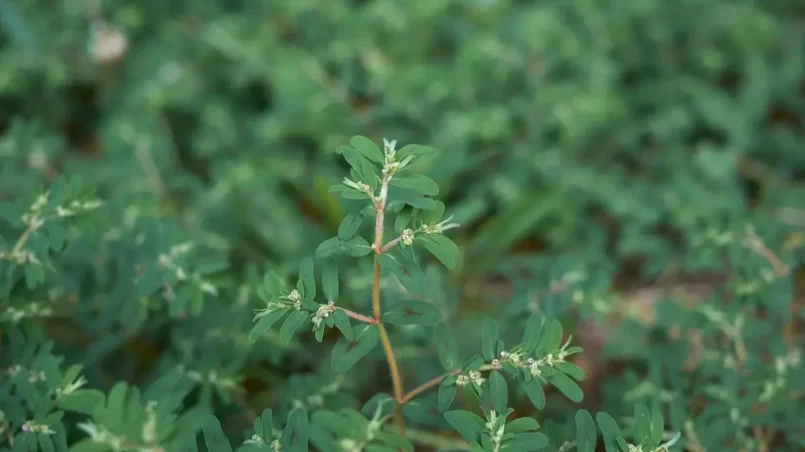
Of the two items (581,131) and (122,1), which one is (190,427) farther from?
(122,1)

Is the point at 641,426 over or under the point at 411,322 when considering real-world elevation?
under

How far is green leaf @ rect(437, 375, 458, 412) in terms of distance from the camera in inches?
45.0

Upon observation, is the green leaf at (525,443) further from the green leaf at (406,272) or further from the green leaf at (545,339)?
the green leaf at (406,272)

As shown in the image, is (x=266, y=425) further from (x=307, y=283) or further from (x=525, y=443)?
(x=525, y=443)

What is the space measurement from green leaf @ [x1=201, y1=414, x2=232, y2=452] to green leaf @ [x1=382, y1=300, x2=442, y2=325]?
1.03 ft

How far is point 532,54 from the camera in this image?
A: 2.21 meters

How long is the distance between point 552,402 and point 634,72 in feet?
4.24

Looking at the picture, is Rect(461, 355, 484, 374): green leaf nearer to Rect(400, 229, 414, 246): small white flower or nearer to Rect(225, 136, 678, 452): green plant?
Rect(225, 136, 678, 452): green plant

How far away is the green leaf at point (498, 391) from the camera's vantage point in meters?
1.10

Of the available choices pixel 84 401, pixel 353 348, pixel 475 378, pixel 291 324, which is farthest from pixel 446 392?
pixel 84 401

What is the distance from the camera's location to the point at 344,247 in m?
1.13

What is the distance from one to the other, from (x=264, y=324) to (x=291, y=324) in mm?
41


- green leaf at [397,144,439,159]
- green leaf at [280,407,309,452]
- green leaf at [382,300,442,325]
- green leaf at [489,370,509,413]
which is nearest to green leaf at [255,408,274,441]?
green leaf at [280,407,309,452]

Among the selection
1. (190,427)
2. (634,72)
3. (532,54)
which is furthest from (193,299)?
(634,72)
